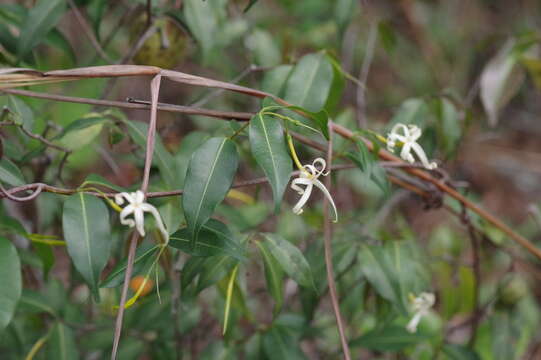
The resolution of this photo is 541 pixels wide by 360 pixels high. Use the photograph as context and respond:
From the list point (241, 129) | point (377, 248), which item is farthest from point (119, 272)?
point (377, 248)

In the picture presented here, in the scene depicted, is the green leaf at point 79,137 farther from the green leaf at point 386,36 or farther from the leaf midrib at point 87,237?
the green leaf at point 386,36

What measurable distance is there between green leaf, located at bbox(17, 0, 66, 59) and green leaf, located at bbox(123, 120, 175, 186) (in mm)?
207

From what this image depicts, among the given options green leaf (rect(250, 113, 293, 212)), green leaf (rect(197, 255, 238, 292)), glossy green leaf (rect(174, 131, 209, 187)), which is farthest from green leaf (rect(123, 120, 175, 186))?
green leaf (rect(250, 113, 293, 212))

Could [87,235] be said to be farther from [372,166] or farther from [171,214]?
[372,166]

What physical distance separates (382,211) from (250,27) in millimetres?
509

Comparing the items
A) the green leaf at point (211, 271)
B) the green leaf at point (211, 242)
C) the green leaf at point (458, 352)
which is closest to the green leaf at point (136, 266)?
the green leaf at point (211, 242)

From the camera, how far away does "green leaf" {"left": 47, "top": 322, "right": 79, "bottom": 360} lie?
35.9 inches

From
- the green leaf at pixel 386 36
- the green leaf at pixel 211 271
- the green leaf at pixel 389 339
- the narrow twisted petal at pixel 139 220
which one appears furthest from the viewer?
the green leaf at pixel 386 36

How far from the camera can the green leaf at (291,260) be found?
77 cm

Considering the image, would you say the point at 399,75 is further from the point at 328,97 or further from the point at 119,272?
the point at 119,272

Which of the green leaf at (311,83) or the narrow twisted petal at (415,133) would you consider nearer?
the narrow twisted petal at (415,133)

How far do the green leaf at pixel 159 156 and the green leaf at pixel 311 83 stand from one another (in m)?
0.20

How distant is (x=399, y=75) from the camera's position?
2.62 m

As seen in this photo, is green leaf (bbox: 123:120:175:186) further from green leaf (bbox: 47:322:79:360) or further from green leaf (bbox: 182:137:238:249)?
green leaf (bbox: 47:322:79:360)
